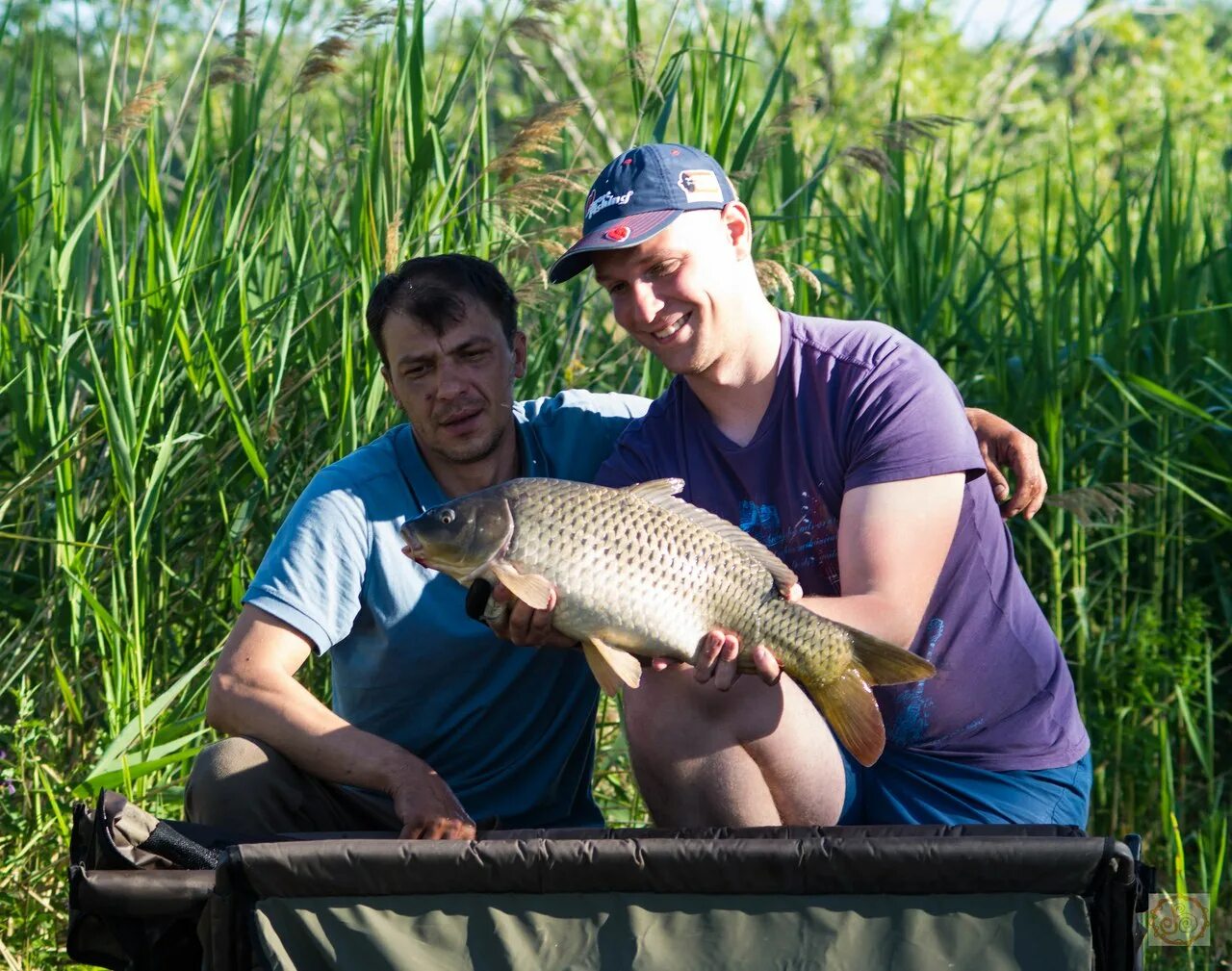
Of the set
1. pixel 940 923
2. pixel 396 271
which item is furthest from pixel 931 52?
pixel 940 923

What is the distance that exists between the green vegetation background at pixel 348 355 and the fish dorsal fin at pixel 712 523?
83cm

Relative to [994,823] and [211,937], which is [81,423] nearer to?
[211,937]

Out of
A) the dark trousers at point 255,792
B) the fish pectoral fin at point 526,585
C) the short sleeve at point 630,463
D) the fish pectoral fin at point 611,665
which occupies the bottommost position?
the dark trousers at point 255,792

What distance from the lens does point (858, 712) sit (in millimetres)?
1801

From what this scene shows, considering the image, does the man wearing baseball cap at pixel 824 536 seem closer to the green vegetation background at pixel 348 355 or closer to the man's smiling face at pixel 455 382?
the man's smiling face at pixel 455 382

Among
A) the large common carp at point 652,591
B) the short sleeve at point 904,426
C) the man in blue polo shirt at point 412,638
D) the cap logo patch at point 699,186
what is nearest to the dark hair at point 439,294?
the man in blue polo shirt at point 412,638

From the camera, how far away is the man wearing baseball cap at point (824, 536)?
74.6 inches

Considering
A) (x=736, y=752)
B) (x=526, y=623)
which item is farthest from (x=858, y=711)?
(x=526, y=623)

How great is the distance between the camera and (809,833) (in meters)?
1.76

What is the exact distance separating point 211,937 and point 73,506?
3.94ft

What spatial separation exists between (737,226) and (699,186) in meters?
0.10

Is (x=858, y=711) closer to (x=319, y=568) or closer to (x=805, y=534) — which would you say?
(x=805, y=534)

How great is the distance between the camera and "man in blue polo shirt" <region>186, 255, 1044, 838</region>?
2020mm

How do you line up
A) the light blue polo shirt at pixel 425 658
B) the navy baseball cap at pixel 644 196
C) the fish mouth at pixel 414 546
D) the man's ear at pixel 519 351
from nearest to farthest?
the fish mouth at pixel 414 546 < the navy baseball cap at pixel 644 196 < the light blue polo shirt at pixel 425 658 < the man's ear at pixel 519 351
